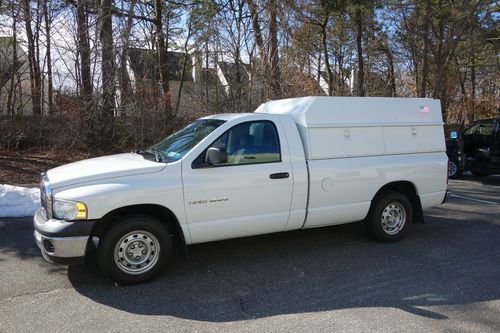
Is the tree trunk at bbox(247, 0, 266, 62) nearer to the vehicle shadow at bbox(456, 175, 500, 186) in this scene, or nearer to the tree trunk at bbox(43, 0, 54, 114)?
the tree trunk at bbox(43, 0, 54, 114)

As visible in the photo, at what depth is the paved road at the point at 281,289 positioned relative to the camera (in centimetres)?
382

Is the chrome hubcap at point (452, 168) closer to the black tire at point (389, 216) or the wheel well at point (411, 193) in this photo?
the wheel well at point (411, 193)

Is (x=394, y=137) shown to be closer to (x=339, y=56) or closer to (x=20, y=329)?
(x=20, y=329)

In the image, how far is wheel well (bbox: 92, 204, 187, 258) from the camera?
4.47 metres

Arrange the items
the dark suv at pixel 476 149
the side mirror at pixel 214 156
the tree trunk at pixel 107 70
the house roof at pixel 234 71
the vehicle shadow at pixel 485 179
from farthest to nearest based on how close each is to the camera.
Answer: the house roof at pixel 234 71, the tree trunk at pixel 107 70, the vehicle shadow at pixel 485 179, the dark suv at pixel 476 149, the side mirror at pixel 214 156

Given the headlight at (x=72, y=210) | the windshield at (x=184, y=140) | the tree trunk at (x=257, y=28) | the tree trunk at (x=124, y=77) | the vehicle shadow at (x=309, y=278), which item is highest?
the tree trunk at (x=257, y=28)

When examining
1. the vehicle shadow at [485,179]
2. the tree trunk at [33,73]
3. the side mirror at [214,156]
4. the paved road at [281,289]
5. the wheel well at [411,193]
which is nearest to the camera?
the paved road at [281,289]

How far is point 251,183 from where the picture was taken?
5.00 metres

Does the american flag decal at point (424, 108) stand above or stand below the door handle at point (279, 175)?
Answer: above

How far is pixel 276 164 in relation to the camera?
5164 millimetres

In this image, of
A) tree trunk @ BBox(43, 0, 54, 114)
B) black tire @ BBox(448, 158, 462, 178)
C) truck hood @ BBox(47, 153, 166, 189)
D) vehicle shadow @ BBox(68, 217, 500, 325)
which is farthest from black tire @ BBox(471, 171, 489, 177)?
tree trunk @ BBox(43, 0, 54, 114)

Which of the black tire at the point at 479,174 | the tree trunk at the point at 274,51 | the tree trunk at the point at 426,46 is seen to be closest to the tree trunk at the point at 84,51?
the tree trunk at the point at 274,51

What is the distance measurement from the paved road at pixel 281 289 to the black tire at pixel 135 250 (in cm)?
14

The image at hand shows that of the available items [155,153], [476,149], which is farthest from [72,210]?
[476,149]
